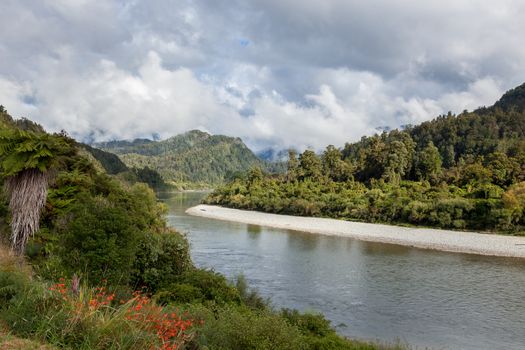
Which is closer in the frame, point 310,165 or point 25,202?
point 25,202

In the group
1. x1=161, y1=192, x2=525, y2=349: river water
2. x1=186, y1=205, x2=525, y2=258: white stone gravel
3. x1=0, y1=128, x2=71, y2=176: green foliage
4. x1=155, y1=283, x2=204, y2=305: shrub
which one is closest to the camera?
x1=155, y1=283, x2=204, y2=305: shrub

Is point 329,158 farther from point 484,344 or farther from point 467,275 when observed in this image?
point 484,344

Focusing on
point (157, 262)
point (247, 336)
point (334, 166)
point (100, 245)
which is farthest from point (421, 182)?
point (247, 336)

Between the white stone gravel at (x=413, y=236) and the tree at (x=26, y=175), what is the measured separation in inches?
1639

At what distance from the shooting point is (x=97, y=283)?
13102 millimetres

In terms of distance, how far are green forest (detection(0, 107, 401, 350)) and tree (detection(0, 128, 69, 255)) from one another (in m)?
0.03

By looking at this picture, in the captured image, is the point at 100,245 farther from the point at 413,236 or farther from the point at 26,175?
the point at 413,236

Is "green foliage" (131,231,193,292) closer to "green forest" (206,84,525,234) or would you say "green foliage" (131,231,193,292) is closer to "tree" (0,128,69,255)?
"tree" (0,128,69,255)

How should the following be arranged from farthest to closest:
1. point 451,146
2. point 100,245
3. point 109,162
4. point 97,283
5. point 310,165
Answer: point 109,162 → point 451,146 → point 310,165 → point 100,245 → point 97,283

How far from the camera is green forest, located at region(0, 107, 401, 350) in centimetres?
649

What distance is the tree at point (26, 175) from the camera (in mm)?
14562

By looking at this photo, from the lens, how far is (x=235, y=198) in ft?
341

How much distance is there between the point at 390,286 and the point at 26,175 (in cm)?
2323

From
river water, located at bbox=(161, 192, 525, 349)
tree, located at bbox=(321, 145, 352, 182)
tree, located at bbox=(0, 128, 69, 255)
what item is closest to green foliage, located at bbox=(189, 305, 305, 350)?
tree, located at bbox=(0, 128, 69, 255)
